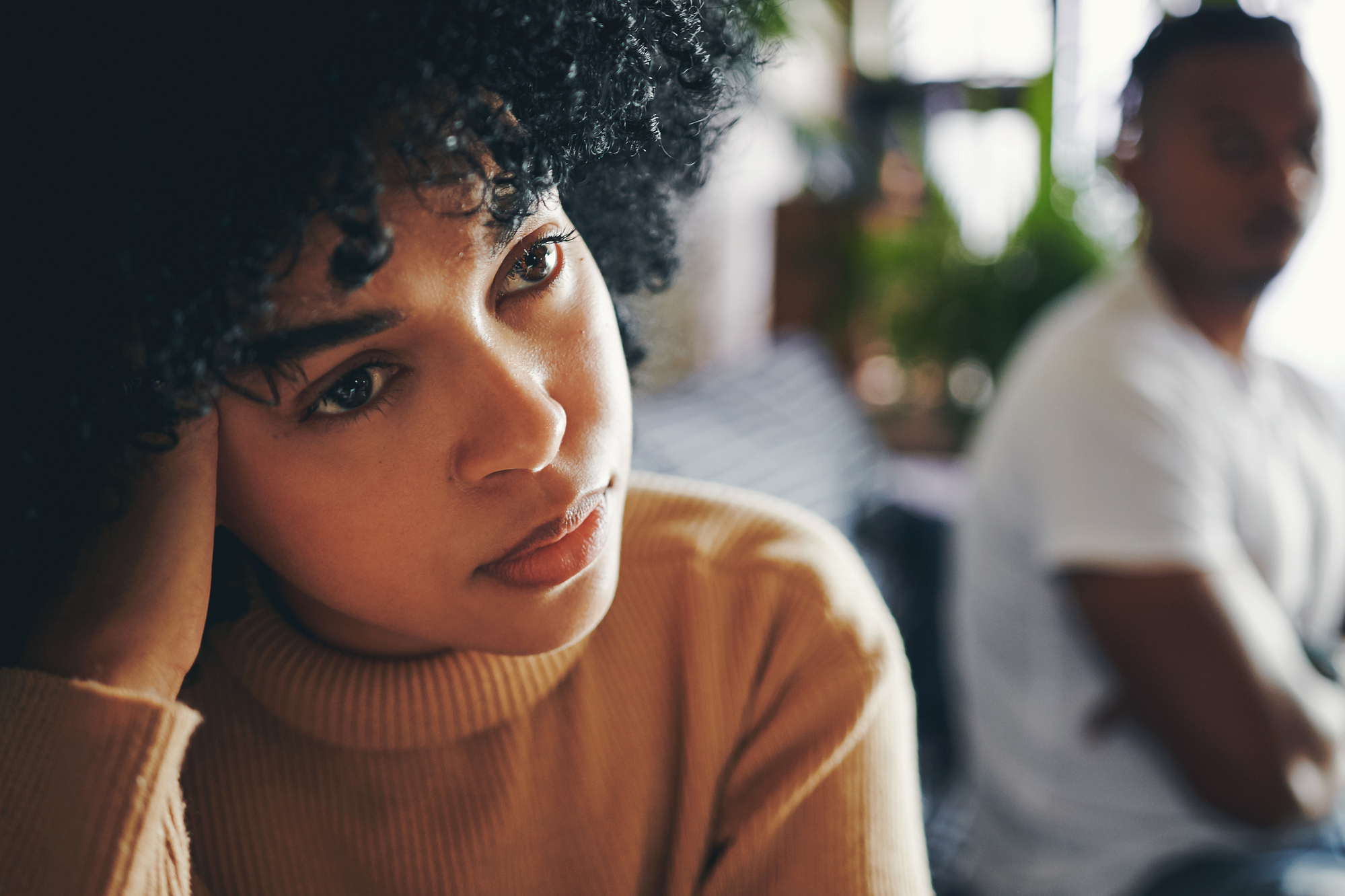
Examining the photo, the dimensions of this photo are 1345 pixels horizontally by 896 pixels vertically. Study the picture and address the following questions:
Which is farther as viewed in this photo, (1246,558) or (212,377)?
(1246,558)

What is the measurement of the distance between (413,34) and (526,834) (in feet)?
1.92

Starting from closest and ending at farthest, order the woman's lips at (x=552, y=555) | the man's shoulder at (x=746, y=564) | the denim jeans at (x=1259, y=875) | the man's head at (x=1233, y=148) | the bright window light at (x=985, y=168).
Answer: the woman's lips at (x=552, y=555)
the man's shoulder at (x=746, y=564)
the denim jeans at (x=1259, y=875)
the man's head at (x=1233, y=148)
the bright window light at (x=985, y=168)

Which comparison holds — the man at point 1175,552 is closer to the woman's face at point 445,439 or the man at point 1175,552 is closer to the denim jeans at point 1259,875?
the denim jeans at point 1259,875

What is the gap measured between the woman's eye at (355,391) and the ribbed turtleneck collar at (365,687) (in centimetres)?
26

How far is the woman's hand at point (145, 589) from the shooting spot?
59cm

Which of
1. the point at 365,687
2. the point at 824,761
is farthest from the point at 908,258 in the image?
the point at 365,687

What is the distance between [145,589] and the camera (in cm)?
60

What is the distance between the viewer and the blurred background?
1.66 meters

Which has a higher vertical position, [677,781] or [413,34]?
[413,34]

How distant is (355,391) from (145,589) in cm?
21

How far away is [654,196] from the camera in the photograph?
2.83 ft

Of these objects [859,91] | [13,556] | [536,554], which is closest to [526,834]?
[536,554]

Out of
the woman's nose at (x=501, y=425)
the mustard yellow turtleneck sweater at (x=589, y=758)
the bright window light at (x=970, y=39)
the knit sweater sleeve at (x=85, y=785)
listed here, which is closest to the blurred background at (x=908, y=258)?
the bright window light at (x=970, y=39)

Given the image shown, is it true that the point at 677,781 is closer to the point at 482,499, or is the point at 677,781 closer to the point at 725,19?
the point at 482,499
